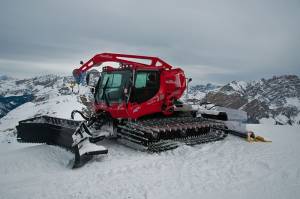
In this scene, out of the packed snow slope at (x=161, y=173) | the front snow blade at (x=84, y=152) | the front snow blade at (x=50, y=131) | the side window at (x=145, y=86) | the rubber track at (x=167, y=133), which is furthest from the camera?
the side window at (x=145, y=86)

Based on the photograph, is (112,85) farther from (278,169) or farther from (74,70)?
(278,169)

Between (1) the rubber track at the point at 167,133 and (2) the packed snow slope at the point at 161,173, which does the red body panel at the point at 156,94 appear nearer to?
(1) the rubber track at the point at 167,133

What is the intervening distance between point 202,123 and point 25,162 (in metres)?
5.95

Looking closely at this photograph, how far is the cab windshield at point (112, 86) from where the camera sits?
10281mm

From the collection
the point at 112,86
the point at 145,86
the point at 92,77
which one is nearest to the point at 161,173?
the point at 145,86

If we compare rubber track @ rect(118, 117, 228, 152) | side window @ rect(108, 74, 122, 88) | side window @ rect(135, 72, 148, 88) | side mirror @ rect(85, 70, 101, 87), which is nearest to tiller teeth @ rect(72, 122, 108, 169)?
rubber track @ rect(118, 117, 228, 152)

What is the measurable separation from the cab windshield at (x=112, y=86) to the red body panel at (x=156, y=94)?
0.61 ft

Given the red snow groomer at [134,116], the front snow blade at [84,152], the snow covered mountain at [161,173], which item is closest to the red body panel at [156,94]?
the red snow groomer at [134,116]

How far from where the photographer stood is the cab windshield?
10.3 meters

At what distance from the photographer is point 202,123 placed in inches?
435

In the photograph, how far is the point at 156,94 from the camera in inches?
425

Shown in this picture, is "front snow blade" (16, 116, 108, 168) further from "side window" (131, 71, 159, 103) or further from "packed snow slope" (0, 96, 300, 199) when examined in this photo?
"side window" (131, 71, 159, 103)

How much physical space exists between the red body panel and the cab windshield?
0.19 m

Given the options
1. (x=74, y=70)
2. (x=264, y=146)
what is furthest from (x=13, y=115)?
(x=264, y=146)
